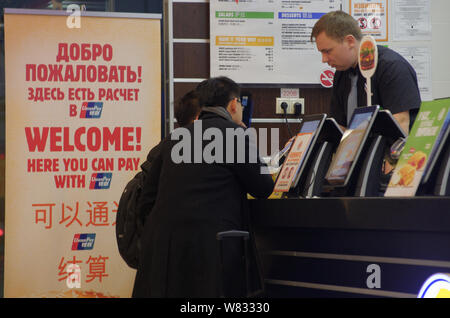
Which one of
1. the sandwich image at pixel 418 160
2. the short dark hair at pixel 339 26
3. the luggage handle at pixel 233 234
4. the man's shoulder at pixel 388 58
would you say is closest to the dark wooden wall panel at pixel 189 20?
the short dark hair at pixel 339 26

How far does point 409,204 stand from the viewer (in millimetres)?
1769

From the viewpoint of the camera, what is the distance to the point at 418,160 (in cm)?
194

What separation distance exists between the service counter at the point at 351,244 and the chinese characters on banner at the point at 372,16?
8.96 ft

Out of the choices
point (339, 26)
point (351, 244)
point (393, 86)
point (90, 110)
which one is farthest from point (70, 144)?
point (351, 244)

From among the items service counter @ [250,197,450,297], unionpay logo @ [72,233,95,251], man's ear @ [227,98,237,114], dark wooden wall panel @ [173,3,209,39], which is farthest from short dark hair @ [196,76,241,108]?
dark wooden wall panel @ [173,3,209,39]

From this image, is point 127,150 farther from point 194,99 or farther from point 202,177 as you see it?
point 202,177

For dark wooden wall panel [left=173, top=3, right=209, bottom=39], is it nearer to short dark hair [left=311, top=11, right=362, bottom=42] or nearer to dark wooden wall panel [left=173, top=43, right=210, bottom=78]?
dark wooden wall panel [left=173, top=43, right=210, bottom=78]

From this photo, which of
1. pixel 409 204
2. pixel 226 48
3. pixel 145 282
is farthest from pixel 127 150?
pixel 409 204

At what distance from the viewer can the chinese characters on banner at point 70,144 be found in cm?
433

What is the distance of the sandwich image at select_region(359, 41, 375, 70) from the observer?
2.68 meters

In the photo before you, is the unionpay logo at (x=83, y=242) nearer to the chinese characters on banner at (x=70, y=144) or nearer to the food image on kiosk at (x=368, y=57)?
the chinese characters on banner at (x=70, y=144)

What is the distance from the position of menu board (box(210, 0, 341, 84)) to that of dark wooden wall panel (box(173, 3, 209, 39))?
8 cm

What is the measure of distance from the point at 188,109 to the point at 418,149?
132 cm
